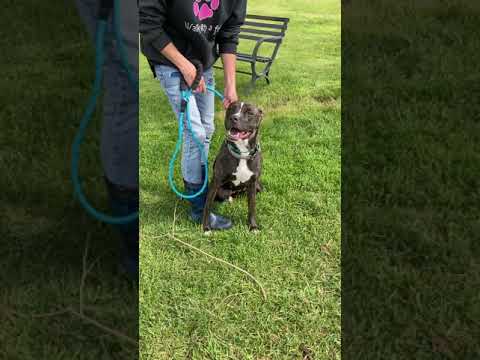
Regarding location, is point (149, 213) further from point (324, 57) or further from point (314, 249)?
point (324, 57)

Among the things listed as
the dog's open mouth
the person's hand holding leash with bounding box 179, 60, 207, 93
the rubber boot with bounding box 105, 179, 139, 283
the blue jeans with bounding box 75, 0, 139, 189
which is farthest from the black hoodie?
the rubber boot with bounding box 105, 179, 139, 283

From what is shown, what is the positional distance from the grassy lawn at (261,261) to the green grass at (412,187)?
121mm

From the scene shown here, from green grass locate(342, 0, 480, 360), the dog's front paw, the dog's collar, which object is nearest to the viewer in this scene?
green grass locate(342, 0, 480, 360)

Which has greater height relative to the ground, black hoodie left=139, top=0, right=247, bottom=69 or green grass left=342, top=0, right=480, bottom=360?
black hoodie left=139, top=0, right=247, bottom=69

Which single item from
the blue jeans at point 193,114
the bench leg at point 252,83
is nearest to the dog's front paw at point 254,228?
the blue jeans at point 193,114

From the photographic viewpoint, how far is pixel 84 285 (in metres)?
2.39

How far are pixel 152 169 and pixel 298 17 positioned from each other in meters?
5.26

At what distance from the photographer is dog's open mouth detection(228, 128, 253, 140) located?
2608 millimetres

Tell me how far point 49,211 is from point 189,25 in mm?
1171

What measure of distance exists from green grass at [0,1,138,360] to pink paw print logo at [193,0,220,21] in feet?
1.89

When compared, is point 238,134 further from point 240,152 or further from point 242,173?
point 242,173

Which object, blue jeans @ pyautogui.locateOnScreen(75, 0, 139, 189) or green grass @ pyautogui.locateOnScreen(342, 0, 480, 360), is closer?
blue jeans @ pyautogui.locateOnScreen(75, 0, 139, 189)

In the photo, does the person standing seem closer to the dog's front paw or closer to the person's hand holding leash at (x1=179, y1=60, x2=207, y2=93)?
the person's hand holding leash at (x1=179, y1=60, x2=207, y2=93)

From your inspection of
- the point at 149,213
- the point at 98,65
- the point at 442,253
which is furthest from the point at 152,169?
the point at 442,253
